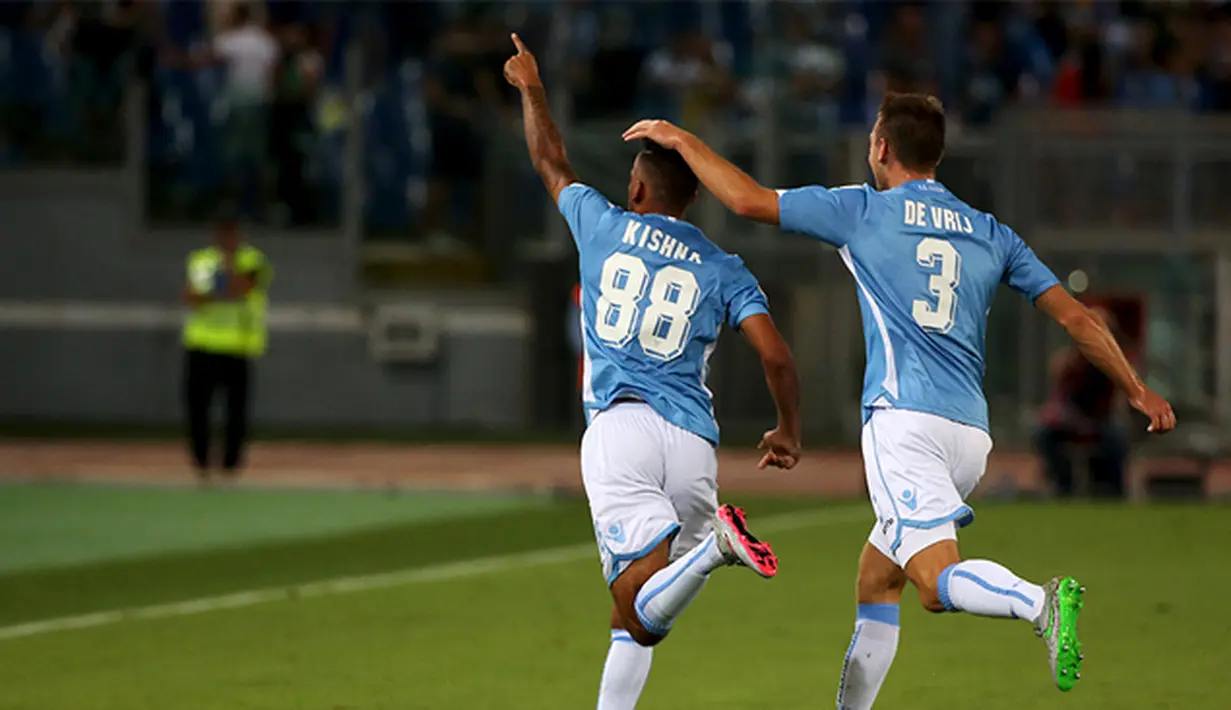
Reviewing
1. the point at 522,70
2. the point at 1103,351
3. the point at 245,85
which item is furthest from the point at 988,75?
the point at 1103,351

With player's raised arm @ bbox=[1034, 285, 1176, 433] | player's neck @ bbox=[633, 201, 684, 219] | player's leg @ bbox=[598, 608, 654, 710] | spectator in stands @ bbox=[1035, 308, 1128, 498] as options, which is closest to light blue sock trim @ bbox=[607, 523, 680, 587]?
player's leg @ bbox=[598, 608, 654, 710]

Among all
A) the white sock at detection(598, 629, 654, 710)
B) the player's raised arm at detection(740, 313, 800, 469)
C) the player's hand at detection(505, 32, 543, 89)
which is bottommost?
the white sock at detection(598, 629, 654, 710)

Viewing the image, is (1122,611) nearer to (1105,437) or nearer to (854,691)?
(854,691)

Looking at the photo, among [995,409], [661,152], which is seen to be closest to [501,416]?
[995,409]

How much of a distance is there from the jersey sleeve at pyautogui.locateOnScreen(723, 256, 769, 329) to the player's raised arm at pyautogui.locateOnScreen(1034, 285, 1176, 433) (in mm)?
919

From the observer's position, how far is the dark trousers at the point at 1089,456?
18.3 metres

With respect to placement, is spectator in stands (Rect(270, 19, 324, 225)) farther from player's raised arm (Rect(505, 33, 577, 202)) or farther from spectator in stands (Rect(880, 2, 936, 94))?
player's raised arm (Rect(505, 33, 577, 202))

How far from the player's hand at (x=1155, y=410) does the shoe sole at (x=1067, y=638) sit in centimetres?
67

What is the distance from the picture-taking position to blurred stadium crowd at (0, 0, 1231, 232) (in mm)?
24844

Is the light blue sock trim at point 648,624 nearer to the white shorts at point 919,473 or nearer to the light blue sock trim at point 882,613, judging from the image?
the light blue sock trim at point 882,613

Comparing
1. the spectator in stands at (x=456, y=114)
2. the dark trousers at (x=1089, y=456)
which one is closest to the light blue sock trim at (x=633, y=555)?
the dark trousers at (x=1089, y=456)

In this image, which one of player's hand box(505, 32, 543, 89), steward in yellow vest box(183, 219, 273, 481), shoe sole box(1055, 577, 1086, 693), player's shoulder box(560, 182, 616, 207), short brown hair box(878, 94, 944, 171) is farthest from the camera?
steward in yellow vest box(183, 219, 273, 481)

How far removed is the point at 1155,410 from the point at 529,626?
4.87 meters

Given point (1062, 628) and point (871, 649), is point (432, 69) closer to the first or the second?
point (871, 649)
